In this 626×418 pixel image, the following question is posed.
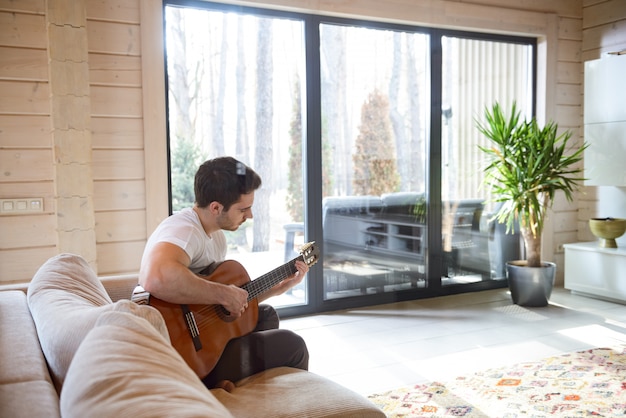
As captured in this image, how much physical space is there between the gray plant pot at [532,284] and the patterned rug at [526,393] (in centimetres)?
119

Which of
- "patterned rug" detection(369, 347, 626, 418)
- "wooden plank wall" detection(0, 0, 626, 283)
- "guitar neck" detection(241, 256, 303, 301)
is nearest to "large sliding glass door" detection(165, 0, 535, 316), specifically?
"wooden plank wall" detection(0, 0, 626, 283)

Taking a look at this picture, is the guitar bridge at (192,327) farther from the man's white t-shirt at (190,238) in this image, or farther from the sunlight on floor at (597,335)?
the sunlight on floor at (597,335)

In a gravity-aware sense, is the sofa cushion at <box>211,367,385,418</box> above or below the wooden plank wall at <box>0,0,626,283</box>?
below

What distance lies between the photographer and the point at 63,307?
1.45 metres

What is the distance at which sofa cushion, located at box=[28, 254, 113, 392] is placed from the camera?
1.20 meters

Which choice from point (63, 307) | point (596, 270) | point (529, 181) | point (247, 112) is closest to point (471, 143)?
point (529, 181)

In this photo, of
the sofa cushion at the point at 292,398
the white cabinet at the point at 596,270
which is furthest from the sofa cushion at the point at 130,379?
the white cabinet at the point at 596,270

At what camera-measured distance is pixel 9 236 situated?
3.19 m

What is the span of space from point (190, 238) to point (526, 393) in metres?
1.79

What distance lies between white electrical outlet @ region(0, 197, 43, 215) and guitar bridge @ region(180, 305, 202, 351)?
1.72 m

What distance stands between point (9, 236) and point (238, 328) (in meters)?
1.81

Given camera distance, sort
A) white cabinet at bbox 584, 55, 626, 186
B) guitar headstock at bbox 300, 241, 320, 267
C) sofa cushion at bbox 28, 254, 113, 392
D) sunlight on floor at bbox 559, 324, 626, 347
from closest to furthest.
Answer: sofa cushion at bbox 28, 254, 113, 392 < guitar headstock at bbox 300, 241, 320, 267 < sunlight on floor at bbox 559, 324, 626, 347 < white cabinet at bbox 584, 55, 626, 186

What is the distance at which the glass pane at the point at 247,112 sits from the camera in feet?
12.2

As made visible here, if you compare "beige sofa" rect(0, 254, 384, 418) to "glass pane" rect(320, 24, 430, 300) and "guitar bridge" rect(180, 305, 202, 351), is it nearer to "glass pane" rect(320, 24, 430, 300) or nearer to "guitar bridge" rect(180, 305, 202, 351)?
"guitar bridge" rect(180, 305, 202, 351)
